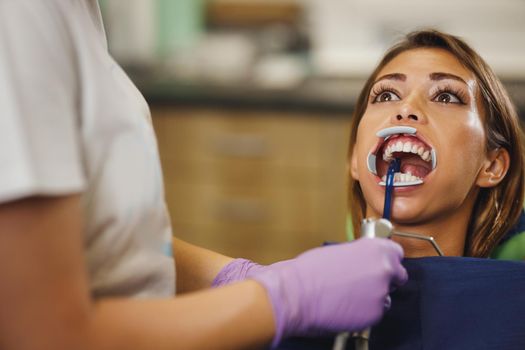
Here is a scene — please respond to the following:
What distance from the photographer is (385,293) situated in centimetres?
93

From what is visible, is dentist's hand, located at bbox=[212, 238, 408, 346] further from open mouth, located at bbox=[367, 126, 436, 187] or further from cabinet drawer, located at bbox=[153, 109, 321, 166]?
cabinet drawer, located at bbox=[153, 109, 321, 166]

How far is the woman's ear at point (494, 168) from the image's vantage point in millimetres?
1352

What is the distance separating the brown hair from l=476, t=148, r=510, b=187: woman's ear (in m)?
0.01

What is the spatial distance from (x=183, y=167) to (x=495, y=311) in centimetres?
201

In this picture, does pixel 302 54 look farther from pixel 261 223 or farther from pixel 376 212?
pixel 376 212

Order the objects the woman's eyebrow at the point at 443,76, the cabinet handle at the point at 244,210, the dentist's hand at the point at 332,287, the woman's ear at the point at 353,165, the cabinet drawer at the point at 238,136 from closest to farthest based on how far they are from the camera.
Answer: the dentist's hand at the point at 332,287
the woman's eyebrow at the point at 443,76
the woman's ear at the point at 353,165
the cabinet drawer at the point at 238,136
the cabinet handle at the point at 244,210

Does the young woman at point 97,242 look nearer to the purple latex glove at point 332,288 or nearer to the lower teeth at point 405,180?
the purple latex glove at point 332,288

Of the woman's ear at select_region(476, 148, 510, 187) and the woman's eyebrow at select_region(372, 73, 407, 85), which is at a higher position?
the woman's eyebrow at select_region(372, 73, 407, 85)

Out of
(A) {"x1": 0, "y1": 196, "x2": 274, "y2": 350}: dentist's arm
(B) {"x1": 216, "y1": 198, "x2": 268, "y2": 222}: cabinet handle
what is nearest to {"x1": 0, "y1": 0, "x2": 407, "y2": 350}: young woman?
(A) {"x1": 0, "y1": 196, "x2": 274, "y2": 350}: dentist's arm

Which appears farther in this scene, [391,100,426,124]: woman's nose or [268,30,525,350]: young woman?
[391,100,426,124]: woman's nose

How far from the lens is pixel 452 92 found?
1.31 metres

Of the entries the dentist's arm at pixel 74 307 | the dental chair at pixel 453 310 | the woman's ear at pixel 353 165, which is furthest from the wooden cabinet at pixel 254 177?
the dentist's arm at pixel 74 307

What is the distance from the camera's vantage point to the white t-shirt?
72 centimetres

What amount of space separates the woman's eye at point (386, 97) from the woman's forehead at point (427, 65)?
4 centimetres
